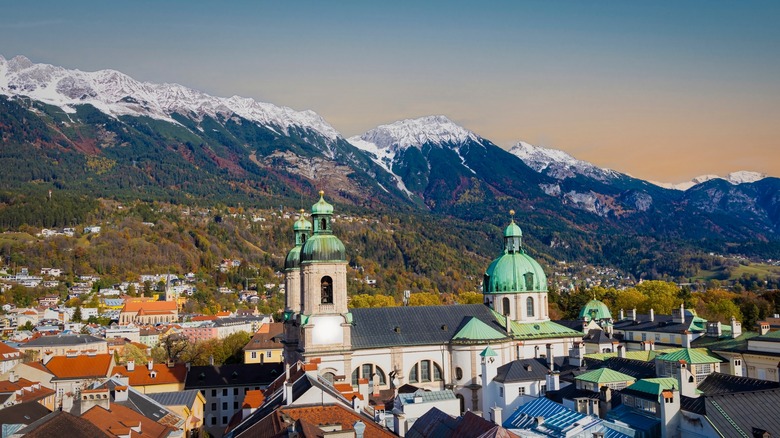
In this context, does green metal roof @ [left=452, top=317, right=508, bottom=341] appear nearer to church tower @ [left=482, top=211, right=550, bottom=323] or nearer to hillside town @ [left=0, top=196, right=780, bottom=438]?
hillside town @ [left=0, top=196, right=780, bottom=438]

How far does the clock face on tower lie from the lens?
221 feet

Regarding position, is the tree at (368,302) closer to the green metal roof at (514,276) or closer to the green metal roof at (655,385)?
the green metal roof at (514,276)

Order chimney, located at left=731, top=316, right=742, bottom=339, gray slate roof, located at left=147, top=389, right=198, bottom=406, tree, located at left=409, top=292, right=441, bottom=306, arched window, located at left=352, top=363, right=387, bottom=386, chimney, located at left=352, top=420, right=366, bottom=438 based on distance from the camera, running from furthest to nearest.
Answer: tree, located at left=409, top=292, right=441, bottom=306 → chimney, located at left=731, top=316, right=742, bottom=339 → gray slate roof, located at left=147, top=389, right=198, bottom=406 → arched window, located at left=352, top=363, right=387, bottom=386 → chimney, located at left=352, top=420, right=366, bottom=438

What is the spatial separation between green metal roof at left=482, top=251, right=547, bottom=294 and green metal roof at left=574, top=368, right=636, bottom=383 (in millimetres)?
22613

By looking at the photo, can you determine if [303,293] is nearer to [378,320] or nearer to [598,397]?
[378,320]

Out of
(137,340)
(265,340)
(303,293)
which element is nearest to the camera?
(303,293)

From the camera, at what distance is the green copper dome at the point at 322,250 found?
67625 mm

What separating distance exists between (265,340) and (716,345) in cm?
6305

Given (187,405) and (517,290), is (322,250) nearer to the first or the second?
(187,405)

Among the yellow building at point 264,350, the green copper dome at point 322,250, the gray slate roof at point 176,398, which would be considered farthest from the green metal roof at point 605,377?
the yellow building at point 264,350

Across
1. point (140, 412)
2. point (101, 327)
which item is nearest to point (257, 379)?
point (140, 412)

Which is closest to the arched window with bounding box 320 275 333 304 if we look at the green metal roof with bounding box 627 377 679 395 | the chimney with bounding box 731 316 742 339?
the green metal roof with bounding box 627 377 679 395

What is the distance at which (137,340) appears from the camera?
6467 inches

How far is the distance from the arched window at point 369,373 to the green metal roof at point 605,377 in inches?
744
